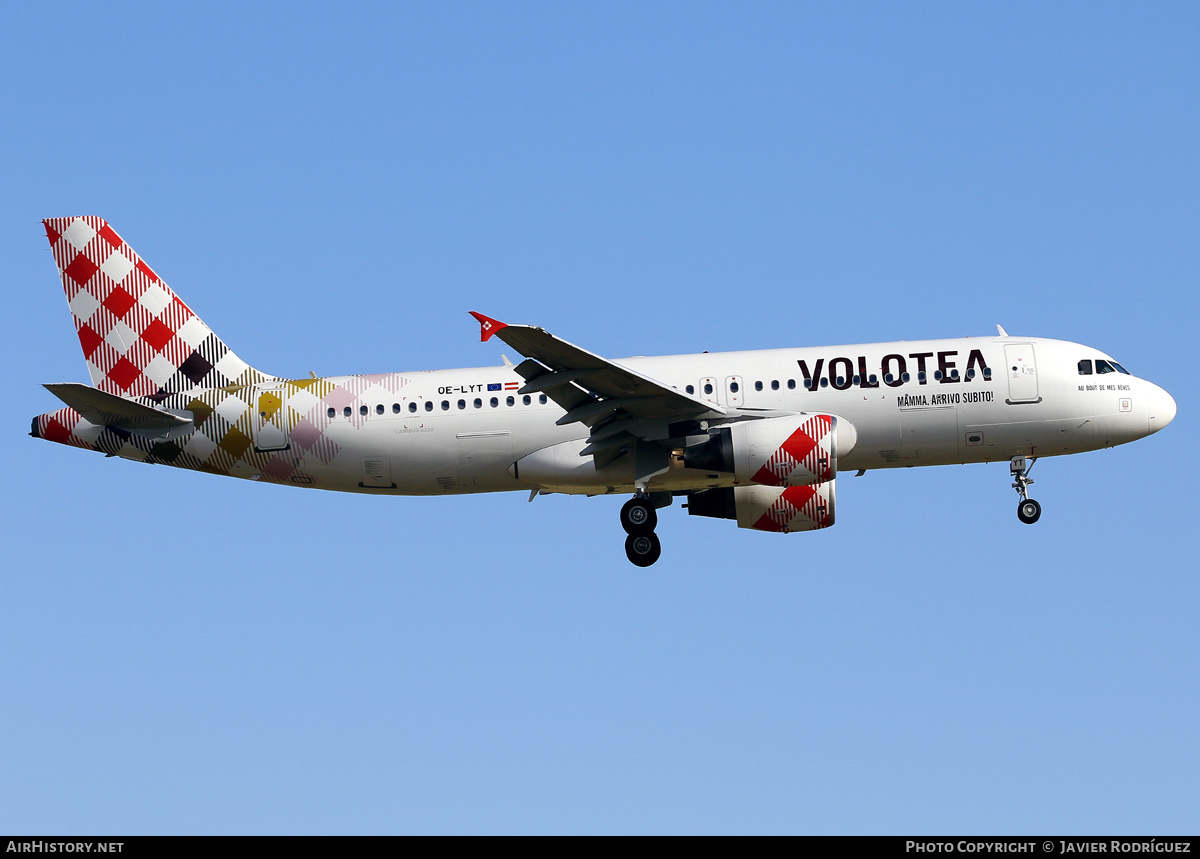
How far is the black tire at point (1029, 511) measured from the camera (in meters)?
35.8

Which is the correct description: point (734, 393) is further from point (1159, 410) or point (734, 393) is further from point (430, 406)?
point (1159, 410)

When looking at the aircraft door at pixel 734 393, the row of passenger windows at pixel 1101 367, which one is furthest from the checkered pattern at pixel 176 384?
the row of passenger windows at pixel 1101 367

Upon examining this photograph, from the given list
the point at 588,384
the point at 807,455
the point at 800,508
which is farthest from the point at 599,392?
the point at 800,508

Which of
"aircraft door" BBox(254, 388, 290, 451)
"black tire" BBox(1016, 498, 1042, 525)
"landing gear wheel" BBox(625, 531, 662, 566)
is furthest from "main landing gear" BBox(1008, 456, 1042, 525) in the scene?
"aircraft door" BBox(254, 388, 290, 451)

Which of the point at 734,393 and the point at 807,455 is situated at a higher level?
the point at 734,393

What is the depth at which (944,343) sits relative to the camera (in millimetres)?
35188

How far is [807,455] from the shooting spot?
3275 centimetres

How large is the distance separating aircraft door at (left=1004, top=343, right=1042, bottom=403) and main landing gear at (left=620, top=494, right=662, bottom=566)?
9.34 metres

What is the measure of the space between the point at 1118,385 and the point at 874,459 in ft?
20.9

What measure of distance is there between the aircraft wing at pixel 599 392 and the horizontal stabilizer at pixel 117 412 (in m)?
9.54

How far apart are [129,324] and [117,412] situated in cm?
413

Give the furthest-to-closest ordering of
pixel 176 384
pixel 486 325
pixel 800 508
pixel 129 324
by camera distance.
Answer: pixel 129 324 → pixel 176 384 → pixel 800 508 → pixel 486 325

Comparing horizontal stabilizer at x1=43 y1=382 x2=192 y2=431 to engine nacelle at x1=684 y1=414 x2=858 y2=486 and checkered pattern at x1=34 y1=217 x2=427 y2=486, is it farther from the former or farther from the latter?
engine nacelle at x1=684 y1=414 x2=858 y2=486
